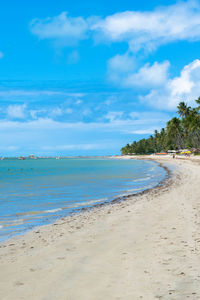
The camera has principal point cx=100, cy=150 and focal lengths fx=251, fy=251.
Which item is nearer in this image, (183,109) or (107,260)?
(107,260)

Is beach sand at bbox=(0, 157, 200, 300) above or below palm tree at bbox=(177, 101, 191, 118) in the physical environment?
below

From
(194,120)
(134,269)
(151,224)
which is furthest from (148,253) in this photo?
(194,120)

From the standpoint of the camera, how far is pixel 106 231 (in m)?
9.41

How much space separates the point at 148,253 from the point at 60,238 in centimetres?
343

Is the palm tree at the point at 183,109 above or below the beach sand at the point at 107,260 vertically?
above

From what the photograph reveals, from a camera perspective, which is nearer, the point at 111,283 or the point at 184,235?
the point at 111,283

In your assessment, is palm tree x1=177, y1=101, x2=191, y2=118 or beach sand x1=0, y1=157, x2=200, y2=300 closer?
beach sand x1=0, y1=157, x2=200, y2=300

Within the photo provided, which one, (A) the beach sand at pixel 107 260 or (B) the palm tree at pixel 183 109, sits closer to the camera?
(A) the beach sand at pixel 107 260

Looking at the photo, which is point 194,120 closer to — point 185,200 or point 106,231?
point 185,200

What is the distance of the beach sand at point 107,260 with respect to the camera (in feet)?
15.5

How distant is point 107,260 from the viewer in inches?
250

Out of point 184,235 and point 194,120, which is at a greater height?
point 194,120

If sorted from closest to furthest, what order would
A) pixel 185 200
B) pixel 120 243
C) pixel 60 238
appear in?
1. pixel 120 243
2. pixel 60 238
3. pixel 185 200

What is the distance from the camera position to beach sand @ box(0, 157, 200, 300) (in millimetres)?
4738
